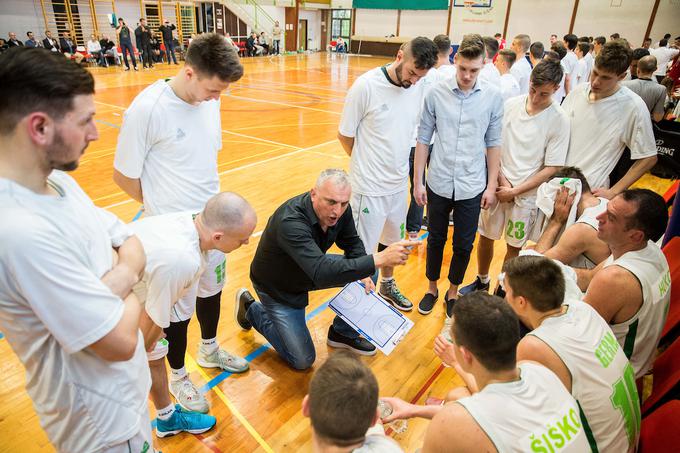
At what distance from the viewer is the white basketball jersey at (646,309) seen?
7.30 feet

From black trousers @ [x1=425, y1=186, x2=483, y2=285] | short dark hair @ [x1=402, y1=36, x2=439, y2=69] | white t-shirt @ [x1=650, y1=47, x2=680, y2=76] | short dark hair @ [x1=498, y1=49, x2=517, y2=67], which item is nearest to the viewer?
short dark hair @ [x1=402, y1=36, x2=439, y2=69]

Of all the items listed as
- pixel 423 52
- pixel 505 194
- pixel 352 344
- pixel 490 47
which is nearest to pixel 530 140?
pixel 505 194

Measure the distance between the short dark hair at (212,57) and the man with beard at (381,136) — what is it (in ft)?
4.17

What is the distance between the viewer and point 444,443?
1554 millimetres

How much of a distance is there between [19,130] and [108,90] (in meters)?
14.5

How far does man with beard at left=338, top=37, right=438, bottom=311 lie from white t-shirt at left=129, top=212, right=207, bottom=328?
188cm

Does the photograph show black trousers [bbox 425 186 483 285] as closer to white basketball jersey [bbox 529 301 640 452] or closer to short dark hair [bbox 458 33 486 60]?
short dark hair [bbox 458 33 486 60]

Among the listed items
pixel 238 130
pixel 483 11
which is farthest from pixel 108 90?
pixel 483 11

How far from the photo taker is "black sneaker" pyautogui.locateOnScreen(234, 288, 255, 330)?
3.51 m

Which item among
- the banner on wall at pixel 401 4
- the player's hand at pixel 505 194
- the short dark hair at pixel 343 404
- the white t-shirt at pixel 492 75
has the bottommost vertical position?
the player's hand at pixel 505 194

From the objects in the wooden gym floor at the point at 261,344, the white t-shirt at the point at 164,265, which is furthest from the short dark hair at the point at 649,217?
the white t-shirt at the point at 164,265

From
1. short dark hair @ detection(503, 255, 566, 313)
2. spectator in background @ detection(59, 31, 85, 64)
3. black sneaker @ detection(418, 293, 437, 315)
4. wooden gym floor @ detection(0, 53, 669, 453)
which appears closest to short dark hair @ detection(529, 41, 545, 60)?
wooden gym floor @ detection(0, 53, 669, 453)

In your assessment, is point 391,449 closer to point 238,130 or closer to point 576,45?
point 238,130

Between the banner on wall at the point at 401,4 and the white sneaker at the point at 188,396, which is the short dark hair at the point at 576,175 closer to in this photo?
the white sneaker at the point at 188,396
